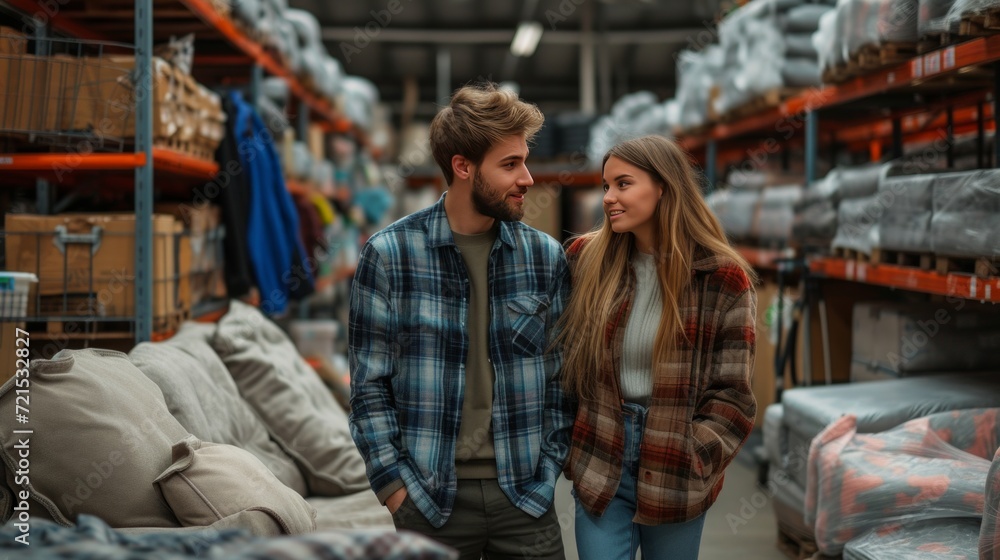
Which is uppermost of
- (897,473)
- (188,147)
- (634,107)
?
(634,107)

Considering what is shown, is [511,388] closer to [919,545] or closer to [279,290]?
[919,545]

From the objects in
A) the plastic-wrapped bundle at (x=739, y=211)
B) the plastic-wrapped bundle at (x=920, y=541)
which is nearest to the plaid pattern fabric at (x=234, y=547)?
the plastic-wrapped bundle at (x=920, y=541)

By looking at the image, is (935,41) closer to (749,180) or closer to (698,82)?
(749,180)

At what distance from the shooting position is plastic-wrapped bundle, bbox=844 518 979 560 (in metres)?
3.05

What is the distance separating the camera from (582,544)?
2.51 m

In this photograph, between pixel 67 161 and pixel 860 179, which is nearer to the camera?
pixel 67 161

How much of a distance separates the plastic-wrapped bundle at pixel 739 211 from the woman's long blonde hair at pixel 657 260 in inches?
177

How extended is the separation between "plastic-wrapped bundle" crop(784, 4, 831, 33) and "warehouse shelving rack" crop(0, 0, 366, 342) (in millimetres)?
3362

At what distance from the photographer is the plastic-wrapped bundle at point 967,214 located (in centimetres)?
347

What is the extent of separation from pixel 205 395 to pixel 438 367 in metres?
1.48

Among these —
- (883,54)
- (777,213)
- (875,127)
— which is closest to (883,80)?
(883,54)

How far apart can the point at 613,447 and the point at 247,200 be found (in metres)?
3.56

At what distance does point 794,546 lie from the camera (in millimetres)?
4539

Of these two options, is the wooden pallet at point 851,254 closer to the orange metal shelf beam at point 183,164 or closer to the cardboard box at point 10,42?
the orange metal shelf beam at point 183,164
